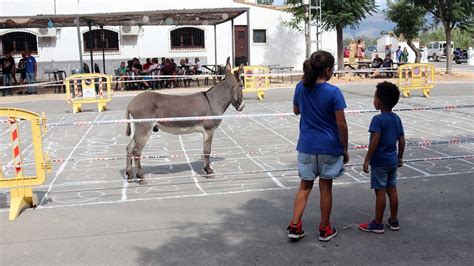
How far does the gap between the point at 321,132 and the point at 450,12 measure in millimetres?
25320

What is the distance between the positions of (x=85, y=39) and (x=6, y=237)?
27.5m

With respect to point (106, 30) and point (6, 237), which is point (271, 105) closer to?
point (6, 237)

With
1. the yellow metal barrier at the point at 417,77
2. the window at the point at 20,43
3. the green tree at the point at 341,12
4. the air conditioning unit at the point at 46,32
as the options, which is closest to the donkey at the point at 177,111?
the yellow metal barrier at the point at 417,77

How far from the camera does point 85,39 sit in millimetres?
31172

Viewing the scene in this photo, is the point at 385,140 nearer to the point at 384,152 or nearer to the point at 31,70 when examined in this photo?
the point at 384,152

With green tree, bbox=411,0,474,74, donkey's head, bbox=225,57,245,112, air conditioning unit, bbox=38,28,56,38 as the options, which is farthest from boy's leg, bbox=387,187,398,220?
air conditioning unit, bbox=38,28,56,38

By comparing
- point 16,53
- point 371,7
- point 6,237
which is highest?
point 371,7

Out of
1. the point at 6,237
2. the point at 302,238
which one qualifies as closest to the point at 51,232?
the point at 6,237

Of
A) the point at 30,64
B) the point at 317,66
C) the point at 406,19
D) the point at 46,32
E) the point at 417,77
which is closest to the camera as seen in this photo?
the point at 317,66

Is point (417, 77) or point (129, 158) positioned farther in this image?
point (417, 77)

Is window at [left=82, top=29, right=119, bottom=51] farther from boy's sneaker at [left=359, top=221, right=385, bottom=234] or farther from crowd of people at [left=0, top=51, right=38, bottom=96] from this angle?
boy's sneaker at [left=359, top=221, right=385, bottom=234]

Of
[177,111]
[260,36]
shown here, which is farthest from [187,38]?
[177,111]

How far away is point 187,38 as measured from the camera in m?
32.4

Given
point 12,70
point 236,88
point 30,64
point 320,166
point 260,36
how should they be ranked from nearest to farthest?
point 320,166 < point 236,88 < point 30,64 < point 12,70 < point 260,36
